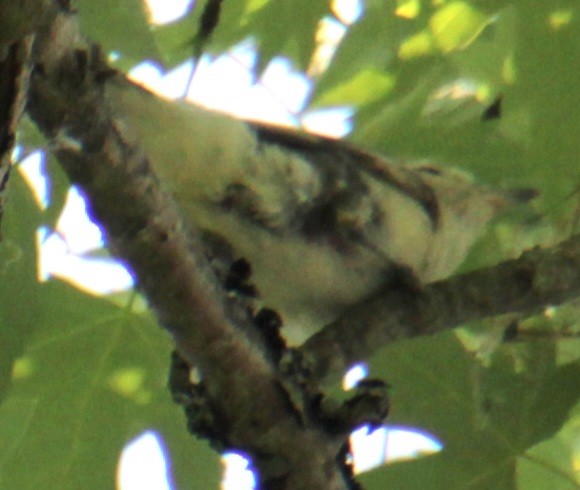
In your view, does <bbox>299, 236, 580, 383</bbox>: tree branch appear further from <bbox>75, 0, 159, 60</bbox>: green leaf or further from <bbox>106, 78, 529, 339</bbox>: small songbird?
<bbox>75, 0, 159, 60</bbox>: green leaf

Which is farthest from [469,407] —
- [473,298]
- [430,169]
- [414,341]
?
[430,169]

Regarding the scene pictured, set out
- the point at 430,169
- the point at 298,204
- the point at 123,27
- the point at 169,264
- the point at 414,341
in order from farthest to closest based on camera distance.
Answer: the point at 430,169 < the point at 414,341 < the point at 123,27 < the point at 298,204 < the point at 169,264

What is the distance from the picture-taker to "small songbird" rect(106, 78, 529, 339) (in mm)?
1949

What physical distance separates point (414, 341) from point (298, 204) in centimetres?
54

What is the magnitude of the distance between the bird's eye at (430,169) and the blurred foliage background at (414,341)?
76mm

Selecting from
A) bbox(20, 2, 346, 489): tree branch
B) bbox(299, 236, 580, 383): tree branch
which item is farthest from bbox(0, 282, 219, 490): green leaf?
bbox(20, 2, 346, 489): tree branch

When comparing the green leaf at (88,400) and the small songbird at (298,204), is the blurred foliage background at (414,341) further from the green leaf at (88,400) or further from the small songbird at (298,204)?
the small songbird at (298,204)

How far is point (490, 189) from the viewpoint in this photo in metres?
2.86

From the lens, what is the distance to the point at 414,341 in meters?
2.47

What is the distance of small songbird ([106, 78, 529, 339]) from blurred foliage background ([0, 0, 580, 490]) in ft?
0.67

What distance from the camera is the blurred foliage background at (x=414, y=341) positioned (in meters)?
2.37

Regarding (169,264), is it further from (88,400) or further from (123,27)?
(88,400)

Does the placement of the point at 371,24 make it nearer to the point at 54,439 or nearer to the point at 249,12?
the point at 249,12

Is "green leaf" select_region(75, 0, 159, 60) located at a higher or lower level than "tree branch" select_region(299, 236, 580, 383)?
higher
